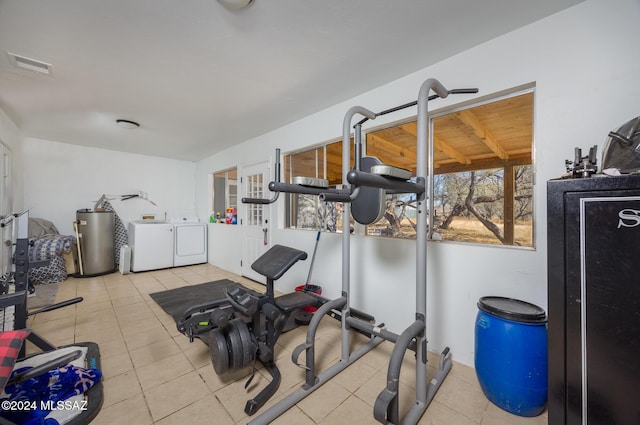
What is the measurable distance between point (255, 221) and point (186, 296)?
4.96 feet

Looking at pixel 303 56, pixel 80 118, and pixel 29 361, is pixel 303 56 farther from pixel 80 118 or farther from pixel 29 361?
pixel 80 118

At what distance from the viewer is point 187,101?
286cm

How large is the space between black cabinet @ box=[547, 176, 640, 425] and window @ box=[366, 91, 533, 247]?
70cm

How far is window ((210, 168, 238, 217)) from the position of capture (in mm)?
5332

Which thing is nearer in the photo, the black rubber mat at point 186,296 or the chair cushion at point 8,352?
the chair cushion at point 8,352

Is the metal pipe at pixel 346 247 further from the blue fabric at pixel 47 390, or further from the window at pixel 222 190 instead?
the window at pixel 222 190

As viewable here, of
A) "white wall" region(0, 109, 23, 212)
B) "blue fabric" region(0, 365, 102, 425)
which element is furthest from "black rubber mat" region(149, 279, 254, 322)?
"white wall" region(0, 109, 23, 212)

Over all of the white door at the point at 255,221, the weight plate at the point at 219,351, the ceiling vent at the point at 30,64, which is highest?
the ceiling vent at the point at 30,64

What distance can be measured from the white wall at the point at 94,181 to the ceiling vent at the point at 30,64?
Result: 324cm

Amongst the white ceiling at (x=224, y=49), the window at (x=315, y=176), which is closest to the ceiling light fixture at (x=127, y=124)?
the white ceiling at (x=224, y=49)

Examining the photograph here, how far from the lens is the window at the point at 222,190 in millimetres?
5332

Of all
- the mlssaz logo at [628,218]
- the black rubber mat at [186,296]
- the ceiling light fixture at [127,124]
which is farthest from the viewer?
the ceiling light fixture at [127,124]

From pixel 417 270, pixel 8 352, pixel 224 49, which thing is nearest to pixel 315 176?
pixel 224 49

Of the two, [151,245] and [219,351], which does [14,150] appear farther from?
[219,351]
